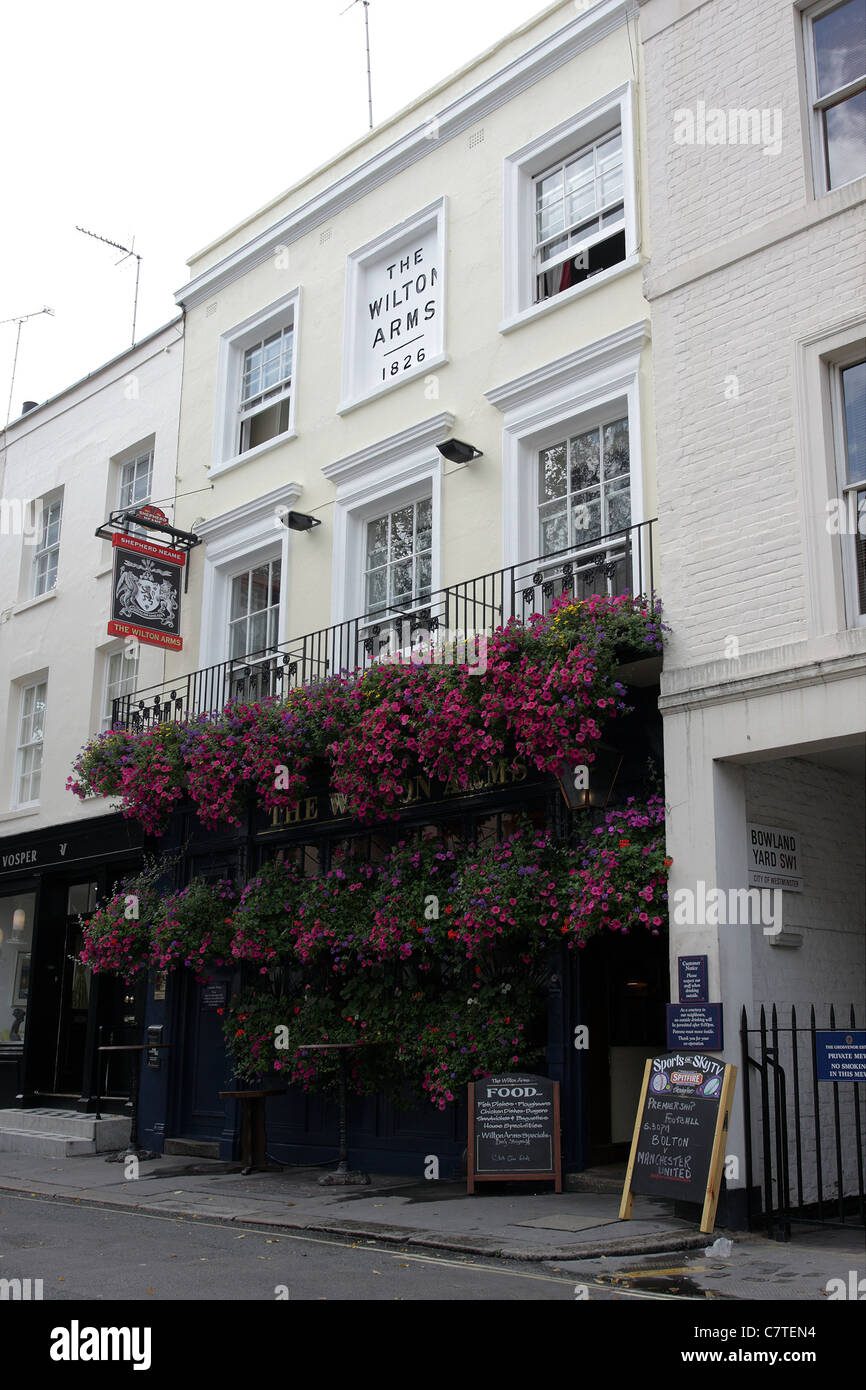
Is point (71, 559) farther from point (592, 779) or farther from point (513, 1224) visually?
point (513, 1224)


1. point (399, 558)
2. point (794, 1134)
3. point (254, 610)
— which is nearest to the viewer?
point (794, 1134)

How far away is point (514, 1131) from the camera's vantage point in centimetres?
1009

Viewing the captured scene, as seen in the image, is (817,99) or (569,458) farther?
(569,458)

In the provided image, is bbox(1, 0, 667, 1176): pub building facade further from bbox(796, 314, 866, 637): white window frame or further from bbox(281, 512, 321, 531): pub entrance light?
bbox(796, 314, 866, 637): white window frame

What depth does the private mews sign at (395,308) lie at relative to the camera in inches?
550

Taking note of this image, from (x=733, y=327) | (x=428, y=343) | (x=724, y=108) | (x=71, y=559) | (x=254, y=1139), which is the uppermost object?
(x=724, y=108)

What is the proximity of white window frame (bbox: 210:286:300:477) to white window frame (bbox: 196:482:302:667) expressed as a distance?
0.77 meters

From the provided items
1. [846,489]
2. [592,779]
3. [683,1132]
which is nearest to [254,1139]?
[592,779]

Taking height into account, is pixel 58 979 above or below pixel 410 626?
below

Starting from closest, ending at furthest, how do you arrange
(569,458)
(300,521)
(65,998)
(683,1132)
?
(683,1132), (569,458), (300,521), (65,998)

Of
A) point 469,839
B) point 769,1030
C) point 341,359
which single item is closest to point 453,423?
point 341,359

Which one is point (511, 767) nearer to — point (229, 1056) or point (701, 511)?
point (701, 511)

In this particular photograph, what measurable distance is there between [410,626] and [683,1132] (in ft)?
19.9

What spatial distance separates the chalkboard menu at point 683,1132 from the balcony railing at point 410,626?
3830 mm
